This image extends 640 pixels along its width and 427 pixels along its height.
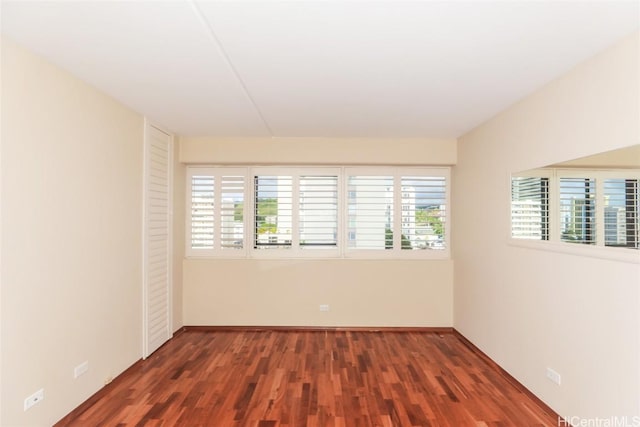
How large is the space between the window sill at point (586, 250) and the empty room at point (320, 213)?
15mm

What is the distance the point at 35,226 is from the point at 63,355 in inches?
36.3

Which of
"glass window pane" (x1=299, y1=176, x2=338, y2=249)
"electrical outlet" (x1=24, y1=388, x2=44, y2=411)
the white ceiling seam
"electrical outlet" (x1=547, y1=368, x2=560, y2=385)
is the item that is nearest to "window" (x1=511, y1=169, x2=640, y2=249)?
"electrical outlet" (x1=547, y1=368, x2=560, y2=385)

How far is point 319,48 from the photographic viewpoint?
1927 mm

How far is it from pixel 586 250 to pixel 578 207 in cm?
28

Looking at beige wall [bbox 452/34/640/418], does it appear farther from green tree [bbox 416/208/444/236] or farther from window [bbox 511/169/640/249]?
green tree [bbox 416/208/444/236]

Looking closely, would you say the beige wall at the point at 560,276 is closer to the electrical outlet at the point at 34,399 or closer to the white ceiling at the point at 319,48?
the white ceiling at the point at 319,48

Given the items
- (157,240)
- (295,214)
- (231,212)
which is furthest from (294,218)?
(157,240)

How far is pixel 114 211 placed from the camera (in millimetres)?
2871

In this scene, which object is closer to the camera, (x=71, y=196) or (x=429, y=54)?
(x=429, y=54)

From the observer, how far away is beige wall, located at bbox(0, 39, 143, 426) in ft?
6.27

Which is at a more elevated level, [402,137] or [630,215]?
[402,137]

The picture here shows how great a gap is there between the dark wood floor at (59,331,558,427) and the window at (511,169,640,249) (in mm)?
1320

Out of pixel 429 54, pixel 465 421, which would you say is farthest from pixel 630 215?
pixel 465 421

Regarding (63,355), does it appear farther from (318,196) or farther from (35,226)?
(318,196)
